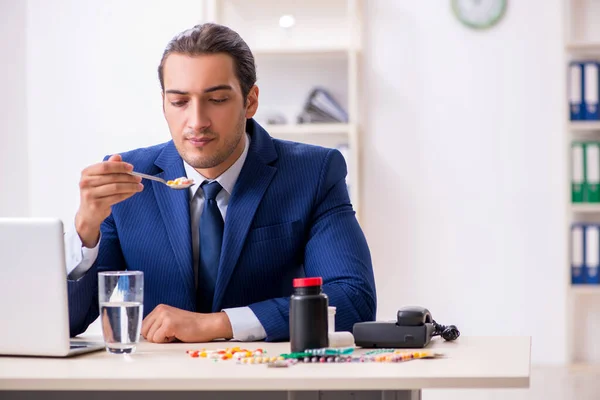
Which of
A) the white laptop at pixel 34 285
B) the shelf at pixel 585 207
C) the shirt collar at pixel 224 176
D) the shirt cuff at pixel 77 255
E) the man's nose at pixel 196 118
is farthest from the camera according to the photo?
the shelf at pixel 585 207

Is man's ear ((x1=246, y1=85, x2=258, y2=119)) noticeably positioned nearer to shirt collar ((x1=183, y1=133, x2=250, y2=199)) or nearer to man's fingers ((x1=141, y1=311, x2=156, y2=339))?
shirt collar ((x1=183, y1=133, x2=250, y2=199))

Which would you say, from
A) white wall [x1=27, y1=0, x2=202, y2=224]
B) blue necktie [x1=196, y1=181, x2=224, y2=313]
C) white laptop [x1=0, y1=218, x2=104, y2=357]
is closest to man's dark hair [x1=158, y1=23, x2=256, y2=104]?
blue necktie [x1=196, y1=181, x2=224, y2=313]

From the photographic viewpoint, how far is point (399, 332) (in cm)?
149

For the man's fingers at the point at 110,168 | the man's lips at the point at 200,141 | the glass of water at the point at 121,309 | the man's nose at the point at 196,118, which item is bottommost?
the glass of water at the point at 121,309

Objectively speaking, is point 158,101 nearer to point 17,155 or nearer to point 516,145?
point 17,155

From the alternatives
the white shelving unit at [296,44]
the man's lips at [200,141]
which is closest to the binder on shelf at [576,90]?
the white shelving unit at [296,44]

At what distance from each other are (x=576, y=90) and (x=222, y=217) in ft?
9.95

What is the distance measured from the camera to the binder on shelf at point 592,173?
4457 mm

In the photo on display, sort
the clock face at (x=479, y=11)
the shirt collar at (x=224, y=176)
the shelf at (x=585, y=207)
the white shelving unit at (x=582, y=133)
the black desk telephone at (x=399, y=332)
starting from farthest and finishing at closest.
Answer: the clock face at (x=479, y=11)
the white shelving unit at (x=582, y=133)
the shelf at (x=585, y=207)
the shirt collar at (x=224, y=176)
the black desk telephone at (x=399, y=332)

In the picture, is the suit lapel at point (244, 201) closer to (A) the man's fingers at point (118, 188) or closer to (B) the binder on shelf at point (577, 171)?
(A) the man's fingers at point (118, 188)

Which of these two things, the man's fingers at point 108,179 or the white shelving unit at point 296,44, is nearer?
the man's fingers at point 108,179

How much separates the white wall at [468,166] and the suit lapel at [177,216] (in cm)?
278

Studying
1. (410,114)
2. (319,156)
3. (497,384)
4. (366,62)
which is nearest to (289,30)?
(366,62)

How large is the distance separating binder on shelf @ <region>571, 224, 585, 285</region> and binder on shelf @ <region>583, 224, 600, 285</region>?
2 cm
